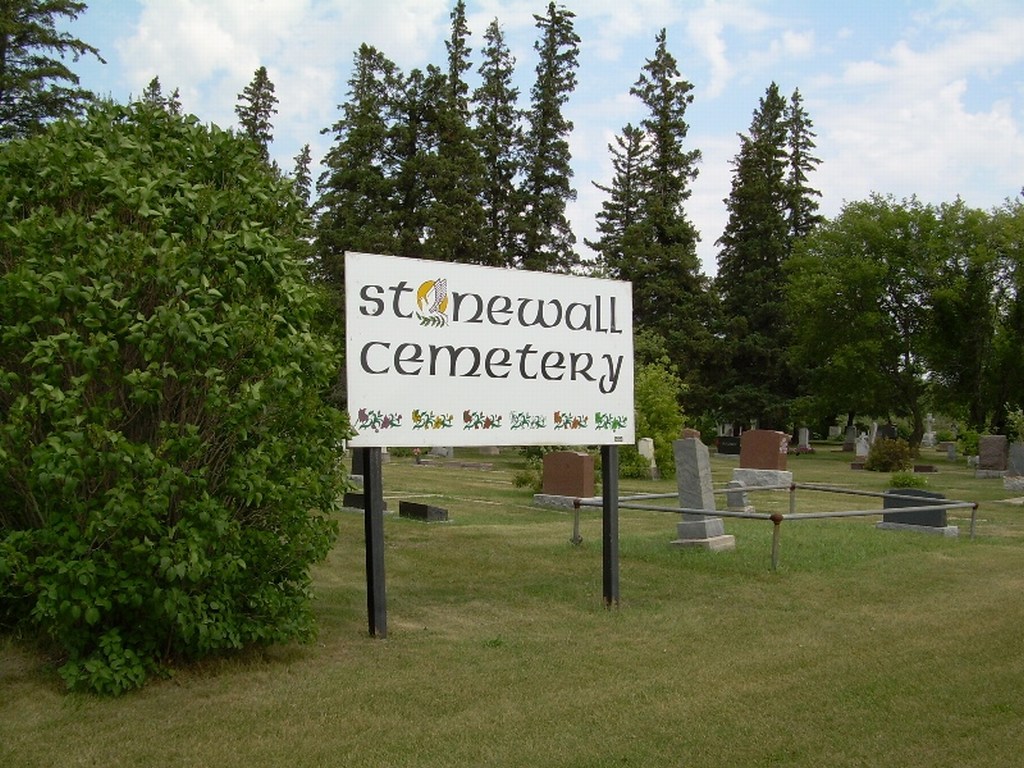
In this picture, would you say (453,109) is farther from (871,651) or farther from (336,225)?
(871,651)

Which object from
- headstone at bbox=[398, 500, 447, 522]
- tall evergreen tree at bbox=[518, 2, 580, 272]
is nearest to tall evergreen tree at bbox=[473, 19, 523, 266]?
tall evergreen tree at bbox=[518, 2, 580, 272]

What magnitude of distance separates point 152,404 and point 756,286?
53379 millimetres

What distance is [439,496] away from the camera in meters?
21.1

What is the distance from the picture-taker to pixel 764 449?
26734mm

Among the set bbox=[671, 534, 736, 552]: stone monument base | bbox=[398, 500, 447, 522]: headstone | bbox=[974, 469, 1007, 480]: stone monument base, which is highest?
bbox=[398, 500, 447, 522]: headstone

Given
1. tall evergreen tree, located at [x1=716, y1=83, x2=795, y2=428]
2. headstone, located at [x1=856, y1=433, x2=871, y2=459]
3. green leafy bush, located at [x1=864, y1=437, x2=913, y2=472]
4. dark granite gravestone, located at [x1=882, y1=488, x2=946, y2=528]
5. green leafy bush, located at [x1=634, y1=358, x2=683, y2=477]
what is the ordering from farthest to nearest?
tall evergreen tree, located at [x1=716, y1=83, x2=795, y2=428], headstone, located at [x1=856, y1=433, x2=871, y2=459], green leafy bush, located at [x1=864, y1=437, x2=913, y2=472], green leafy bush, located at [x1=634, y1=358, x2=683, y2=477], dark granite gravestone, located at [x1=882, y1=488, x2=946, y2=528]

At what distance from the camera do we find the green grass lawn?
513cm

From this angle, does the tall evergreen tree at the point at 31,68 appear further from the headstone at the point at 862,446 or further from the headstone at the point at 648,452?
the headstone at the point at 862,446

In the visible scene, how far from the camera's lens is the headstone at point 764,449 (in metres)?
26.6

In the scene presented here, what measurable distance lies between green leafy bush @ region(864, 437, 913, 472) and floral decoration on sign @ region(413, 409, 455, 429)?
105ft

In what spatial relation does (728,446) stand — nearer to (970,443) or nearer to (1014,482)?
(970,443)

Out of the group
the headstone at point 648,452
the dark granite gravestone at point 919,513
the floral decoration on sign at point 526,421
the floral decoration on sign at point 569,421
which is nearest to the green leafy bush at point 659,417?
the headstone at point 648,452

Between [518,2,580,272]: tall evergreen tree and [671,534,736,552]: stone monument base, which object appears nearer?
[671,534,736,552]: stone monument base

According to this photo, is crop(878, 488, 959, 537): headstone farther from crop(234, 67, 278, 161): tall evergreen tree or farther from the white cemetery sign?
crop(234, 67, 278, 161): tall evergreen tree
